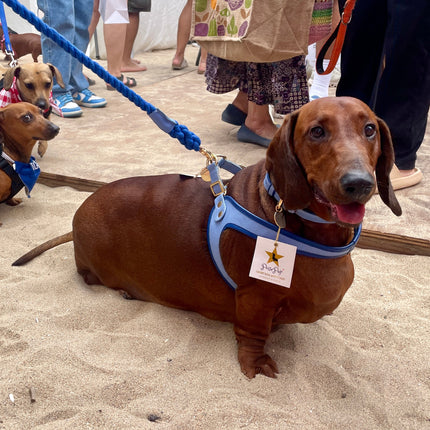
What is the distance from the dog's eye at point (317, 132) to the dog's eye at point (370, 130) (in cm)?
14

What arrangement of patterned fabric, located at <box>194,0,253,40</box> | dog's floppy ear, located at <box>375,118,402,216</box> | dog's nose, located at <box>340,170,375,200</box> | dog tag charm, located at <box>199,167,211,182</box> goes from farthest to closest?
patterned fabric, located at <box>194,0,253,40</box> → dog tag charm, located at <box>199,167,211,182</box> → dog's floppy ear, located at <box>375,118,402,216</box> → dog's nose, located at <box>340,170,375,200</box>

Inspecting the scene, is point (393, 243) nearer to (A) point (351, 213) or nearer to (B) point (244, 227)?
(B) point (244, 227)

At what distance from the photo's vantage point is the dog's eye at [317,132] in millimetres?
1458

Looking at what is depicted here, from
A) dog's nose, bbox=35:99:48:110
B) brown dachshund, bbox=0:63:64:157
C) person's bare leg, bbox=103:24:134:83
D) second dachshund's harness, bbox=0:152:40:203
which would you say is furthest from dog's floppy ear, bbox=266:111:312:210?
person's bare leg, bbox=103:24:134:83

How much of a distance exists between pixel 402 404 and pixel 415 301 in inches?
27.4

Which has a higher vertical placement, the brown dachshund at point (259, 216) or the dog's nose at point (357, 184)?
the dog's nose at point (357, 184)

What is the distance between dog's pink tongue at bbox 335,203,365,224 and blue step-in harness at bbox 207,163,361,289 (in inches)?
6.5

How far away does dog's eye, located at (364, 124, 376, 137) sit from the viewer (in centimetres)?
148

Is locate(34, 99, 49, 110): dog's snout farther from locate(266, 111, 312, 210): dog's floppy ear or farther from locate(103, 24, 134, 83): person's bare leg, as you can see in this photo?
locate(266, 111, 312, 210): dog's floppy ear

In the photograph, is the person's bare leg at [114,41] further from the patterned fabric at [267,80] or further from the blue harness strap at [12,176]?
the blue harness strap at [12,176]

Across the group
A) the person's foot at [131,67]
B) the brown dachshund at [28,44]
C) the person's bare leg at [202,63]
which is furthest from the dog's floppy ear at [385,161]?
the person's foot at [131,67]

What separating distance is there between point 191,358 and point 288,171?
0.83 meters

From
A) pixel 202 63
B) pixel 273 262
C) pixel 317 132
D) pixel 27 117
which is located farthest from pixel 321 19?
pixel 202 63

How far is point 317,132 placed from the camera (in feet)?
4.80
